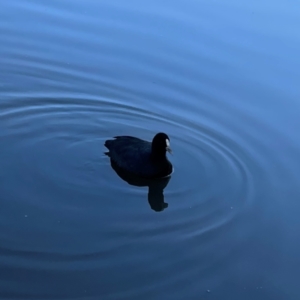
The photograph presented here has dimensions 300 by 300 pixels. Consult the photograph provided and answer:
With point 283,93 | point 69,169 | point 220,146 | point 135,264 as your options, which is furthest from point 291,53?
point 135,264

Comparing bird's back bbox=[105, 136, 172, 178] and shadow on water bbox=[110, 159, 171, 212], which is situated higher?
bird's back bbox=[105, 136, 172, 178]

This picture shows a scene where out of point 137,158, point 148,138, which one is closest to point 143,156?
point 137,158

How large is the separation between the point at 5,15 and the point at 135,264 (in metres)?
8.06

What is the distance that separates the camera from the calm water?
6879 millimetres

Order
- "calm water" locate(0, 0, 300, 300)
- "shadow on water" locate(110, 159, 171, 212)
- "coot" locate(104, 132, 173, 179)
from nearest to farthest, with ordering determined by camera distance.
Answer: "calm water" locate(0, 0, 300, 300) < "shadow on water" locate(110, 159, 171, 212) < "coot" locate(104, 132, 173, 179)

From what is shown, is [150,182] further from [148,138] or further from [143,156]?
[148,138]

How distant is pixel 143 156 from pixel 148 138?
89 cm

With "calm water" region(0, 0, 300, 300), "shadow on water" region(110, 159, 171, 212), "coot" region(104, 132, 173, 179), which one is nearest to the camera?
"calm water" region(0, 0, 300, 300)

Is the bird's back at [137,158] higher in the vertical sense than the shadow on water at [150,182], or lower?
higher

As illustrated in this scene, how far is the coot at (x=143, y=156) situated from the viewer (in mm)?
8892

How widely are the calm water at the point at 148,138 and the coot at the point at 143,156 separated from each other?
21 centimetres

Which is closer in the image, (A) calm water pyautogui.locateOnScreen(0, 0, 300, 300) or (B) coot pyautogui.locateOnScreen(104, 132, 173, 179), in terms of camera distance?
(A) calm water pyautogui.locateOnScreen(0, 0, 300, 300)

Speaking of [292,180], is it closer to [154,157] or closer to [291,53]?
[154,157]

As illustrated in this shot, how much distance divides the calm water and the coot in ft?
0.67
